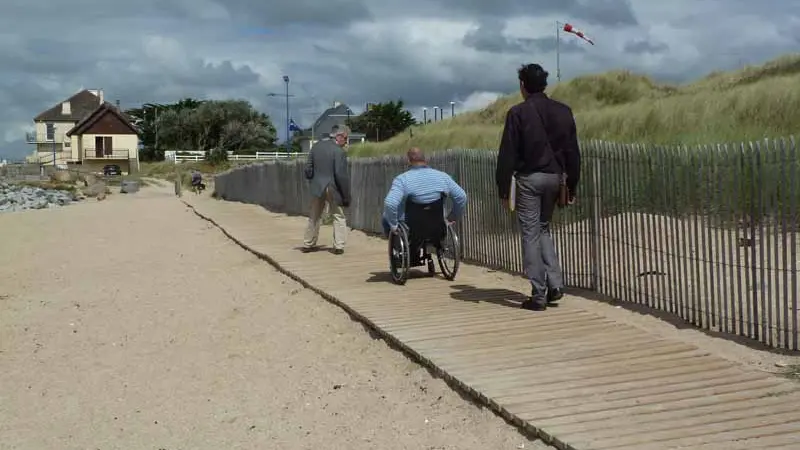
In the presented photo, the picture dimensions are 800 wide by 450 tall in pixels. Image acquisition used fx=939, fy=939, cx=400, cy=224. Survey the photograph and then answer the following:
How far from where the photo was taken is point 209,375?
697cm

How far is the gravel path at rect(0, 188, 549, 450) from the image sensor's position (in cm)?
537

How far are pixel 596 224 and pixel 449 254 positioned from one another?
174cm

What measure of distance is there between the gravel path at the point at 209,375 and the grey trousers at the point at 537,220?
4.50 feet

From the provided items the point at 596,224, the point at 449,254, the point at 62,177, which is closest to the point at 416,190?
the point at 449,254

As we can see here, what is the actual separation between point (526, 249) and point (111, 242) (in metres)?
14.3

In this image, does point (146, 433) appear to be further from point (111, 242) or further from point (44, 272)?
point (111, 242)

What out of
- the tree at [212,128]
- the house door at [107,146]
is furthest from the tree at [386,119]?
the house door at [107,146]

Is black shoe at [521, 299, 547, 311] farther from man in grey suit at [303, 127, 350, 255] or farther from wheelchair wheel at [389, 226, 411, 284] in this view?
man in grey suit at [303, 127, 350, 255]

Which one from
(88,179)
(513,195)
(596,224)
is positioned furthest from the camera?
(88,179)

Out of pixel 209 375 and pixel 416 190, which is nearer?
pixel 209 375

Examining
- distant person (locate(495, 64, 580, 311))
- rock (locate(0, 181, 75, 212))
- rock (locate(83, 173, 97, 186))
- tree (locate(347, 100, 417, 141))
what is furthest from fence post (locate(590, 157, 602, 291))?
tree (locate(347, 100, 417, 141))

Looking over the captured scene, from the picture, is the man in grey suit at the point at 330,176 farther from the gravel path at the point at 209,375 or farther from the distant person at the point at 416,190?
the distant person at the point at 416,190

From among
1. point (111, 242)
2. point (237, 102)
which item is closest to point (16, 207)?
point (111, 242)

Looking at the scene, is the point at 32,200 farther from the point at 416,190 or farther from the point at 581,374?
the point at 581,374
